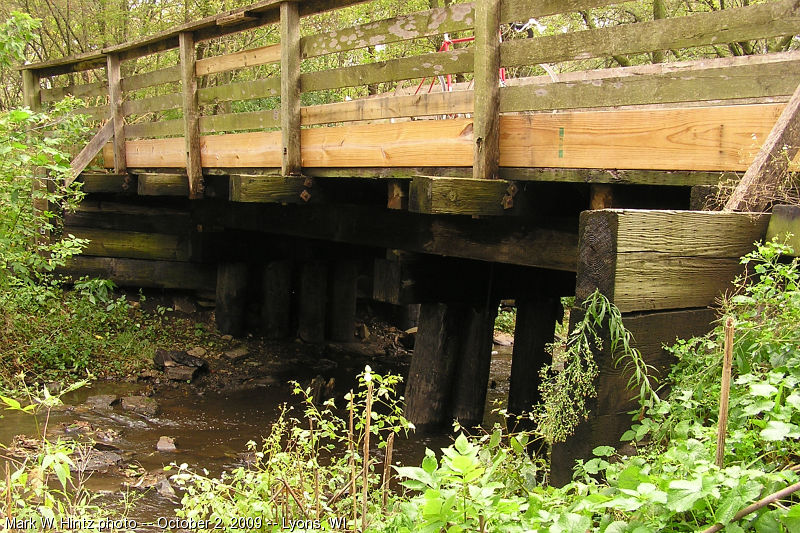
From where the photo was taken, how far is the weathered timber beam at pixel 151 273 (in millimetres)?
10070

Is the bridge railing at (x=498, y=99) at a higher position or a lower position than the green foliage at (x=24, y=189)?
higher

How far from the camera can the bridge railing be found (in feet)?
11.8

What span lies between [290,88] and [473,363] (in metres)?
2.94

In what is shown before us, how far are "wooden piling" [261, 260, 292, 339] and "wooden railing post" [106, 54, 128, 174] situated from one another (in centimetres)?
227

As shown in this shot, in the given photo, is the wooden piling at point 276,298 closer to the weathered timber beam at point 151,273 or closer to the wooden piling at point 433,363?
the weathered timber beam at point 151,273

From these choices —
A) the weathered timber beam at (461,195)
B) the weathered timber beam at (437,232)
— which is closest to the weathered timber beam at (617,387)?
the weathered timber beam at (461,195)

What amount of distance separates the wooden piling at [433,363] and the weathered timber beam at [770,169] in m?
4.00

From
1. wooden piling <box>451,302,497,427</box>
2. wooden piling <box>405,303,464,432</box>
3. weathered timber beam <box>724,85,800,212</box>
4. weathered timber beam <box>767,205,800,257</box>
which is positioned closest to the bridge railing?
weathered timber beam <box>724,85,800,212</box>

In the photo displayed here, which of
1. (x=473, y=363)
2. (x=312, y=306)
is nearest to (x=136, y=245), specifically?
(x=312, y=306)

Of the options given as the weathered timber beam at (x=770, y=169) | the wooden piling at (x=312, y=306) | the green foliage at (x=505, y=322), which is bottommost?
the green foliage at (x=505, y=322)

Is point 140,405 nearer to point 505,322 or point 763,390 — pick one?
point 763,390

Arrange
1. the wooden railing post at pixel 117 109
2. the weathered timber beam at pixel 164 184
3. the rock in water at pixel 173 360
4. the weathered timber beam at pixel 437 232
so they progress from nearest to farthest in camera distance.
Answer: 1. the weathered timber beam at pixel 437 232
2. the weathered timber beam at pixel 164 184
3. the rock in water at pixel 173 360
4. the wooden railing post at pixel 117 109

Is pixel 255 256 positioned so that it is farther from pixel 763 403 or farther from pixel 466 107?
pixel 763 403

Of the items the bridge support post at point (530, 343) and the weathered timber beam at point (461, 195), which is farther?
the bridge support post at point (530, 343)
